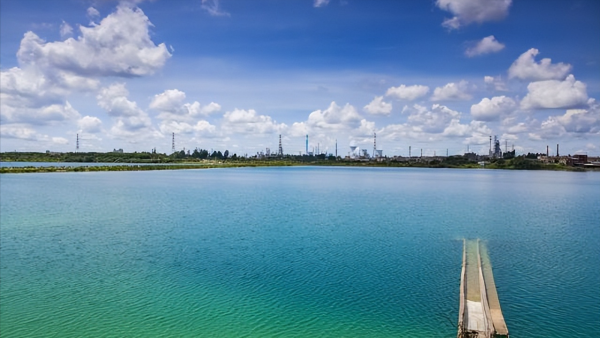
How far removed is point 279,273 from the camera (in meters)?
17.0

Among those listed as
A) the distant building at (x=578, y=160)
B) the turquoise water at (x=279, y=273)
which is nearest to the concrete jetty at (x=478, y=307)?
the turquoise water at (x=279, y=273)

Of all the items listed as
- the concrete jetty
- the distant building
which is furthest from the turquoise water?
the distant building

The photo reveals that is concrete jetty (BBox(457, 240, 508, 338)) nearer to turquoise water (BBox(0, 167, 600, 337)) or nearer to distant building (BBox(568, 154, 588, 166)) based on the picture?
turquoise water (BBox(0, 167, 600, 337))

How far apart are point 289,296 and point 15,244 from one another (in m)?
15.8

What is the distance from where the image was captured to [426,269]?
58.0ft

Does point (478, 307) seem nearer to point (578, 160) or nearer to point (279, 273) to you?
point (279, 273)

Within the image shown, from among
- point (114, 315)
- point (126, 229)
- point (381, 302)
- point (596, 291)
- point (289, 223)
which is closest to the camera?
point (114, 315)

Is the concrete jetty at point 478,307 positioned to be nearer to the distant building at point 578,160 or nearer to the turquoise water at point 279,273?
the turquoise water at point 279,273

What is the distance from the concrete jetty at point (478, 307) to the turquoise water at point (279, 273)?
48 centimetres

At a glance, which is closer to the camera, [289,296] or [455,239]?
[289,296]

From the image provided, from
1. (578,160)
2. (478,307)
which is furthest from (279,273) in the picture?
(578,160)

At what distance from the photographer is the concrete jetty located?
1050cm

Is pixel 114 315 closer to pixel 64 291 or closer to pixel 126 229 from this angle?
pixel 64 291

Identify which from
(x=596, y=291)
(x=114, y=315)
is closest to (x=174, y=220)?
(x=114, y=315)
